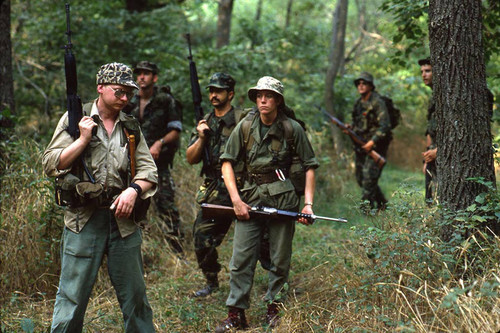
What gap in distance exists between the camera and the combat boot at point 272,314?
465cm

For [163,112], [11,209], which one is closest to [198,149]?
[163,112]

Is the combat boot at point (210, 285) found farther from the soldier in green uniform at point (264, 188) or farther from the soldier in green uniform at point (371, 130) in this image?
the soldier in green uniform at point (371, 130)

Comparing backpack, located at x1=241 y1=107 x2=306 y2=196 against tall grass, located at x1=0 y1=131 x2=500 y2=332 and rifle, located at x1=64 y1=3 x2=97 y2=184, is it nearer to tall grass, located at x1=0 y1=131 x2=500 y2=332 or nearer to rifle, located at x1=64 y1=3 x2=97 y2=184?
tall grass, located at x1=0 y1=131 x2=500 y2=332

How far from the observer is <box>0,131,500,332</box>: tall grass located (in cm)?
362

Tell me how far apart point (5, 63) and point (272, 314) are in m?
4.74

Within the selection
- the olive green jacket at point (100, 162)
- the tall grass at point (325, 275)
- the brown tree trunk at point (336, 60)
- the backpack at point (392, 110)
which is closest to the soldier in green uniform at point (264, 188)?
the tall grass at point (325, 275)

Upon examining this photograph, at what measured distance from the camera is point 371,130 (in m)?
9.27

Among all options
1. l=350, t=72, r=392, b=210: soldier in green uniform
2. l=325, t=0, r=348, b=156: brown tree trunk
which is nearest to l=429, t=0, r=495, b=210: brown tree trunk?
l=350, t=72, r=392, b=210: soldier in green uniform

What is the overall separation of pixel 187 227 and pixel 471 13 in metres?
4.81

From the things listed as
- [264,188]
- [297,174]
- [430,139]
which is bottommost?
[264,188]

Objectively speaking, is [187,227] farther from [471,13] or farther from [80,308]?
[471,13]

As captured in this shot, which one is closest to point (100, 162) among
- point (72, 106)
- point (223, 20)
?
point (72, 106)

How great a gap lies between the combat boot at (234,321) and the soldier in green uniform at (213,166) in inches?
40.6

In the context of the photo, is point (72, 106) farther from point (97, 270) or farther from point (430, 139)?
point (430, 139)
